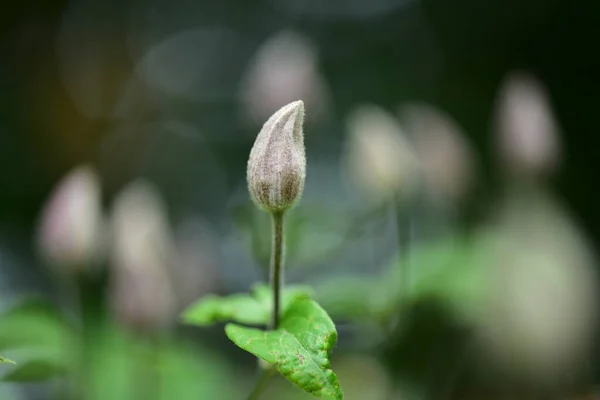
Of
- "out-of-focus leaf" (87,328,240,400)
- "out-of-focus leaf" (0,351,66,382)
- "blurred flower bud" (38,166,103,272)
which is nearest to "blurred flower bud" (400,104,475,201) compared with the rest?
"out-of-focus leaf" (87,328,240,400)

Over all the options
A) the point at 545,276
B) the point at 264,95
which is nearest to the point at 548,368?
the point at 545,276

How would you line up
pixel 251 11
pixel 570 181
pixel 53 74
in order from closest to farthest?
pixel 570 181, pixel 53 74, pixel 251 11

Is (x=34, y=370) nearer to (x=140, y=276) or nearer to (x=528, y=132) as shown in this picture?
(x=140, y=276)

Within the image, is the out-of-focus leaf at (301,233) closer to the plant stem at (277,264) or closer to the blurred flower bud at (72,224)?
the blurred flower bud at (72,224)

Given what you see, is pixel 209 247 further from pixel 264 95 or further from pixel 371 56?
pixel 371 56

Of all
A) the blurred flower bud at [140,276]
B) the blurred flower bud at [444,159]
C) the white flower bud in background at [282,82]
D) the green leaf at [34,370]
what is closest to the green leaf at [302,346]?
the green leaf at [34,370]
